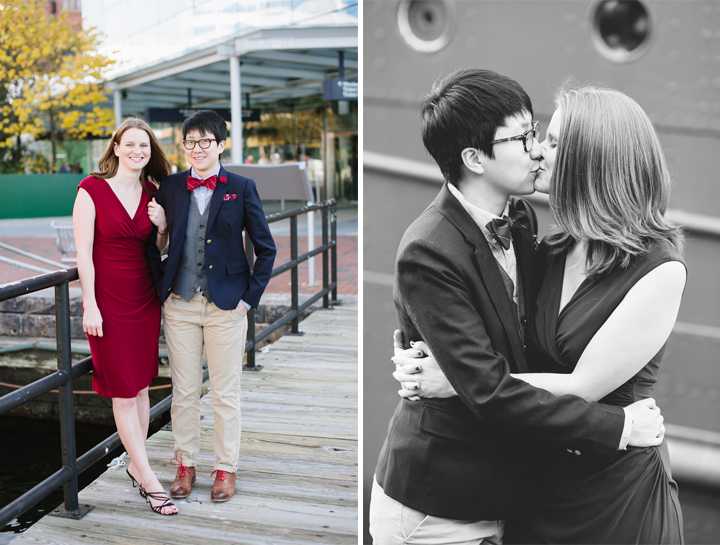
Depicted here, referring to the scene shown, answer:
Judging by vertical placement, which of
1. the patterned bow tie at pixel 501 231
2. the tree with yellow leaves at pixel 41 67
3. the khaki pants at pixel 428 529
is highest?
the tree with yellow leaves at pixel 41 67

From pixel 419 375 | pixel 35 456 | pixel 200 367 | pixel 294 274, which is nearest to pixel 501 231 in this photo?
pixel 419 375

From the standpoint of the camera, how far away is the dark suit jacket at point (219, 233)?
Answer: 259cm

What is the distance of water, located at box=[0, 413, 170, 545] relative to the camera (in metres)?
5.59

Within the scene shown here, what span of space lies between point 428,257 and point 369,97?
418 mm

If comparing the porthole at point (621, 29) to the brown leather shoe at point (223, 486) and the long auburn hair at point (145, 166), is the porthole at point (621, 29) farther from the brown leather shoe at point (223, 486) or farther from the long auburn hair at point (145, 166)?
the brown leather shoe at point (223, 486)

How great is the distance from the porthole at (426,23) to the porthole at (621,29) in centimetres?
32

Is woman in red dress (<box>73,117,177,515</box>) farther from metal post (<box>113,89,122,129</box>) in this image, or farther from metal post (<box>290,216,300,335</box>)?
metal post (<box>113,89,122,129</box>)

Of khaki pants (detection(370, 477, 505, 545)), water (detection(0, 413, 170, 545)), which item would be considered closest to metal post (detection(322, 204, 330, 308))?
water (detection(0, 413, 170, 545))

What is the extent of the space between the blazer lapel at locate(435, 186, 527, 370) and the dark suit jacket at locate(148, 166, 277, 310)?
4.11 feet

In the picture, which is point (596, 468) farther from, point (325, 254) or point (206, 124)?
point (325, 254)

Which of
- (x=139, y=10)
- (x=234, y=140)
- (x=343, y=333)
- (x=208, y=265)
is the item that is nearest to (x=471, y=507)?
(x=208, y=265)

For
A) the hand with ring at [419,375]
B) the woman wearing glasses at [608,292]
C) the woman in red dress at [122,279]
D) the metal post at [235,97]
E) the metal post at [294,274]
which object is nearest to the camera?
the woman wearing glasses at [608,292]

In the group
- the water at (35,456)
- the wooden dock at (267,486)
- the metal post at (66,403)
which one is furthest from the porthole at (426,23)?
the water at (35,456)

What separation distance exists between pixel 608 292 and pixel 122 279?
5.69ft
